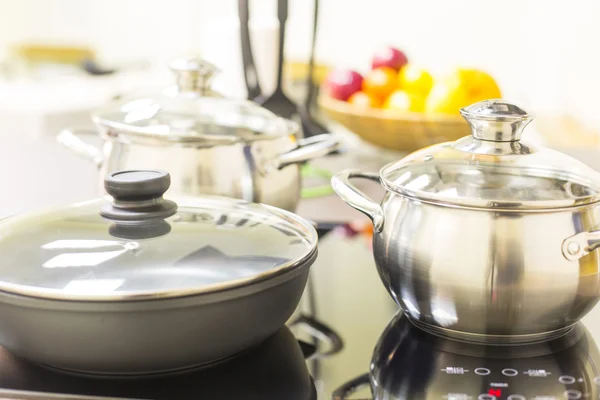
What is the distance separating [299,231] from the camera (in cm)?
51

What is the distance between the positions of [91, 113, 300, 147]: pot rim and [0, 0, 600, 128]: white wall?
1.26 meters

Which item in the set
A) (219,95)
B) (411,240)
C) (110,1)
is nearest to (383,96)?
(219,95)

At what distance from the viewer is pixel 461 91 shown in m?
1.05

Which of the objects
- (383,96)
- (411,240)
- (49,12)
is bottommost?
(49,12)

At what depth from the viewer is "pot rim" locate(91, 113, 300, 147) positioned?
2.07 ft

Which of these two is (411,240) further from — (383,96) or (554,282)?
(383,96)

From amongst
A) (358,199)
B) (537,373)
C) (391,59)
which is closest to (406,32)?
(391,59)

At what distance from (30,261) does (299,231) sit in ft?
0.63

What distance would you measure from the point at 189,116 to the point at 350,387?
1.04 ft

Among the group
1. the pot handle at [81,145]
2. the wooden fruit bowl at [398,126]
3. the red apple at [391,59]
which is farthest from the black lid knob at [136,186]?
the red apple at [391,59]

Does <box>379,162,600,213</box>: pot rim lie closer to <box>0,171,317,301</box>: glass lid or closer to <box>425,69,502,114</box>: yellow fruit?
<box>0,171,317,301</box>: glass lid

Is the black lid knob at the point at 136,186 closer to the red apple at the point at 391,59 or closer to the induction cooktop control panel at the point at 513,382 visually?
the induction cooktop control panel at the point at 513,382

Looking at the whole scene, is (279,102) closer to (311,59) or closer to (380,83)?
(311,59)

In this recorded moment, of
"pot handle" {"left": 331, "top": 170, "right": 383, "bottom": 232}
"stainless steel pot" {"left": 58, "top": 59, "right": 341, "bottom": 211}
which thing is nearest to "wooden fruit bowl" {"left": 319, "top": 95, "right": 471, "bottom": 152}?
"stainless steel pot" {"left": 58, "top": 59, "right": 341, "bottom": 211}
